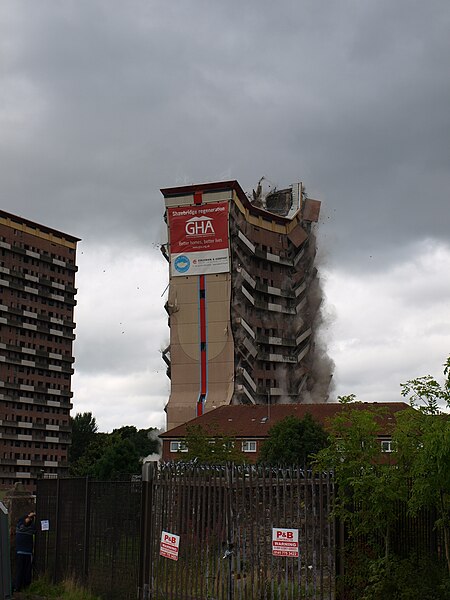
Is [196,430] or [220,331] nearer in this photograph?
[196,430]

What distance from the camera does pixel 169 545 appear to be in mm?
17266

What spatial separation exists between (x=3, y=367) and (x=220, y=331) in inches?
1525

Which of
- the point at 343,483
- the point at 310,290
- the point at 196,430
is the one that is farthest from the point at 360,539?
the point at 310,290

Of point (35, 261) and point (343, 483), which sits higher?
point (35, 261)

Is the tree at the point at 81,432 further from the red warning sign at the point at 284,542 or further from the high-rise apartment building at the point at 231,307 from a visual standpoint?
the red warning sign at the point at 284,542

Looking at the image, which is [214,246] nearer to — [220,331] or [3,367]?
[220,331]

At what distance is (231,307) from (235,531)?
9725 cm

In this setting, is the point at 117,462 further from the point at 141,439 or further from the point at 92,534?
the point at 92,534

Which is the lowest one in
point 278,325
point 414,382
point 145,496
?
point 145,496

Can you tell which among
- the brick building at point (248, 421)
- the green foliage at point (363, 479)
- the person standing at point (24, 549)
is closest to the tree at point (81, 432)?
the brick building at point (248, 421)

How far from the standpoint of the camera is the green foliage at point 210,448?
72175 millimetres

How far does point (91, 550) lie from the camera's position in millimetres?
19297

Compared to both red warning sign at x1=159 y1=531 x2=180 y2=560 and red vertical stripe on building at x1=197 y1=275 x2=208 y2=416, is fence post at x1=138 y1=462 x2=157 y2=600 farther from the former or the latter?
red vertical stripe on building at x1=197 y1=275 x2=208 y2=416

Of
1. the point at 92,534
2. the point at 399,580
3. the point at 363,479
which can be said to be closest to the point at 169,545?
the point at 92,534
